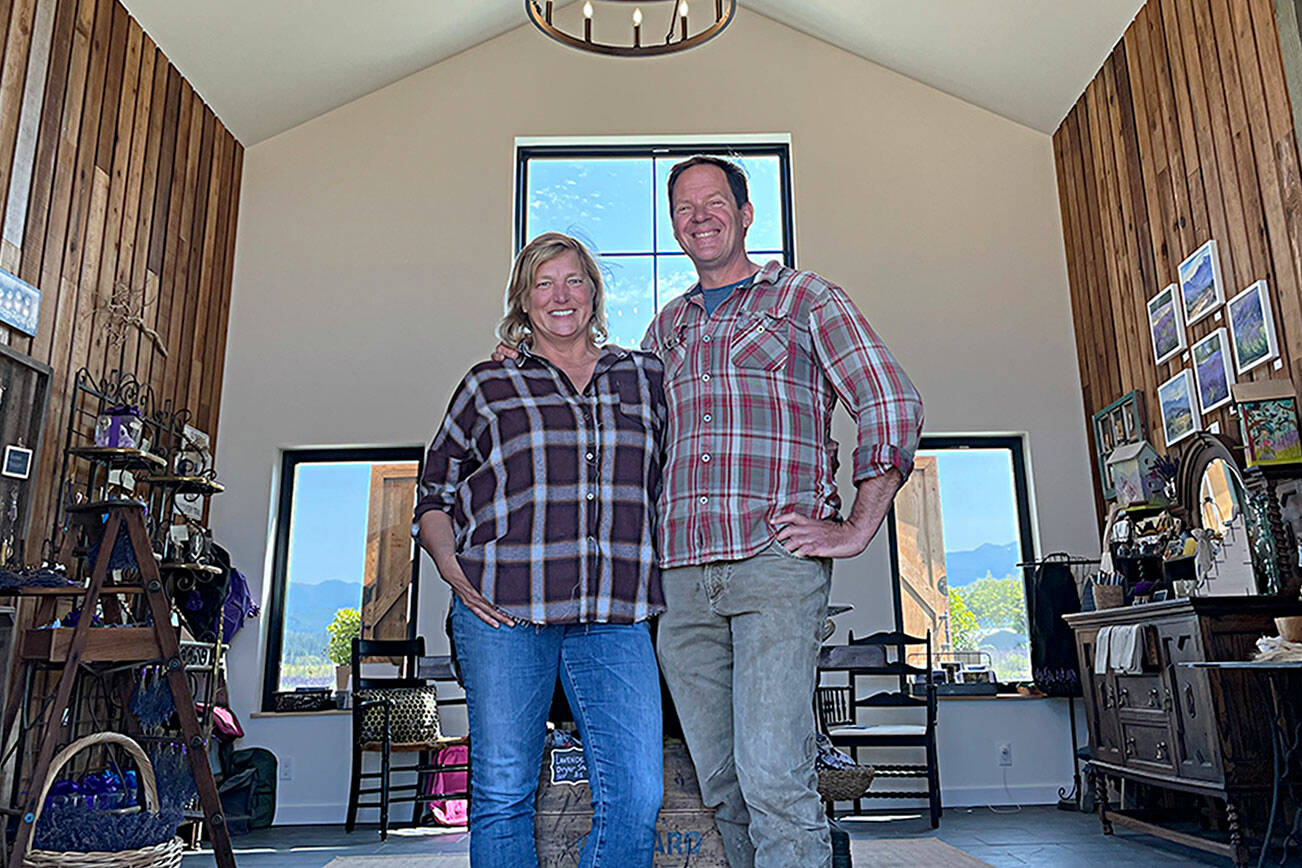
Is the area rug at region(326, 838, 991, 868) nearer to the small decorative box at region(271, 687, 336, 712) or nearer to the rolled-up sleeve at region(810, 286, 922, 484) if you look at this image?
the small decorative box at region(271, 687, 336, 712)

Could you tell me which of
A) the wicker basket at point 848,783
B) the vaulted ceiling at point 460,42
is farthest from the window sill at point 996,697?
the vaulted ceiling at point 460,42

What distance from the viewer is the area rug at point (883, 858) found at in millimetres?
3838

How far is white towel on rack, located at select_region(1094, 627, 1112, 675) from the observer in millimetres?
4344

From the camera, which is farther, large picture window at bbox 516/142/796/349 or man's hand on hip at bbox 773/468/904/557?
large picture window at bbox 516/142/796/349

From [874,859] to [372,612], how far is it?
124 inches

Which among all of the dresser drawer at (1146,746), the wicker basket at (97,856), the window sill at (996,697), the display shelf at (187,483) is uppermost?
the display shelf at (187,483)

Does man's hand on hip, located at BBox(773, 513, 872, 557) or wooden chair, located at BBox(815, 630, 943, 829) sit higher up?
man's hand on hip, located at BBox(773, 513, 872, 557)

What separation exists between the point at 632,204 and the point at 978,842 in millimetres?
4168

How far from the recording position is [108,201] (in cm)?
489

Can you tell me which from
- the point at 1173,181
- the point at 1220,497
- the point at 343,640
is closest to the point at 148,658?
the point at 343,640

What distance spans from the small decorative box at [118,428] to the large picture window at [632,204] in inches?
104

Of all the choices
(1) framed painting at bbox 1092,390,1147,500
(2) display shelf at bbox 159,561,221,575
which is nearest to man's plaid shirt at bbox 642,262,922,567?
(2) display shelf at bbox 159,561,221,575

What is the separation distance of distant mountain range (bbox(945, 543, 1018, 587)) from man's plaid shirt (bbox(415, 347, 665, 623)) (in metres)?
4.41

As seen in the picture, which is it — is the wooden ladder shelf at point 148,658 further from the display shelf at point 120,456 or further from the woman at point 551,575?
the woman at point 551,575
